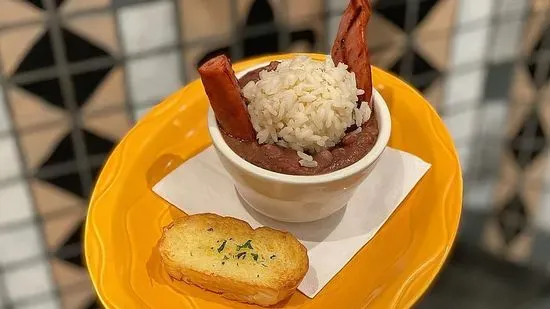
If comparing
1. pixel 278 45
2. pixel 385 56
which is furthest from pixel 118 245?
pixel 385 56

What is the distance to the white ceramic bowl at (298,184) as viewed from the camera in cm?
58

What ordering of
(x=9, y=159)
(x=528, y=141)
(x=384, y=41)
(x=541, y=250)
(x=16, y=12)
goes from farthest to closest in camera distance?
(x=541, y=250), (x=528, y=141), (x=384, y=41), (x=9, y=159), (x=16, y=12)

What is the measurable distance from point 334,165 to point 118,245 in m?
0.19

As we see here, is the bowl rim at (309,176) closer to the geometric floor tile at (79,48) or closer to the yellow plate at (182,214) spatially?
the yellow plate at (182,214)

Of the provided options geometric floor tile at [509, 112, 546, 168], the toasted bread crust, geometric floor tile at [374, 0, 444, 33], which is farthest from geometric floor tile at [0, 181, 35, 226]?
geometric floor tile at [509, 112, 546, 168]

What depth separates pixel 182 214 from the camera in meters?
0.66

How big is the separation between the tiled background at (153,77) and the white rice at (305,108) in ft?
0.95

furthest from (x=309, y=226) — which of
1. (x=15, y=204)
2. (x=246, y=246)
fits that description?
(x=15, y=204)

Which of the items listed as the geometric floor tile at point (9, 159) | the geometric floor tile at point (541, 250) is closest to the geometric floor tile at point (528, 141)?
the geometric floor tile at point (541, 250)

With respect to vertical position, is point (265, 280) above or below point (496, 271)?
above

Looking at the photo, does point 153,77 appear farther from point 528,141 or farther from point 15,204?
point 528,141

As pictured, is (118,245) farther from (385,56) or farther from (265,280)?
(385,56)

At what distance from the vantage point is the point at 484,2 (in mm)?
995

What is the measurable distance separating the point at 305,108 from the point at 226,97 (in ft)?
0.20
